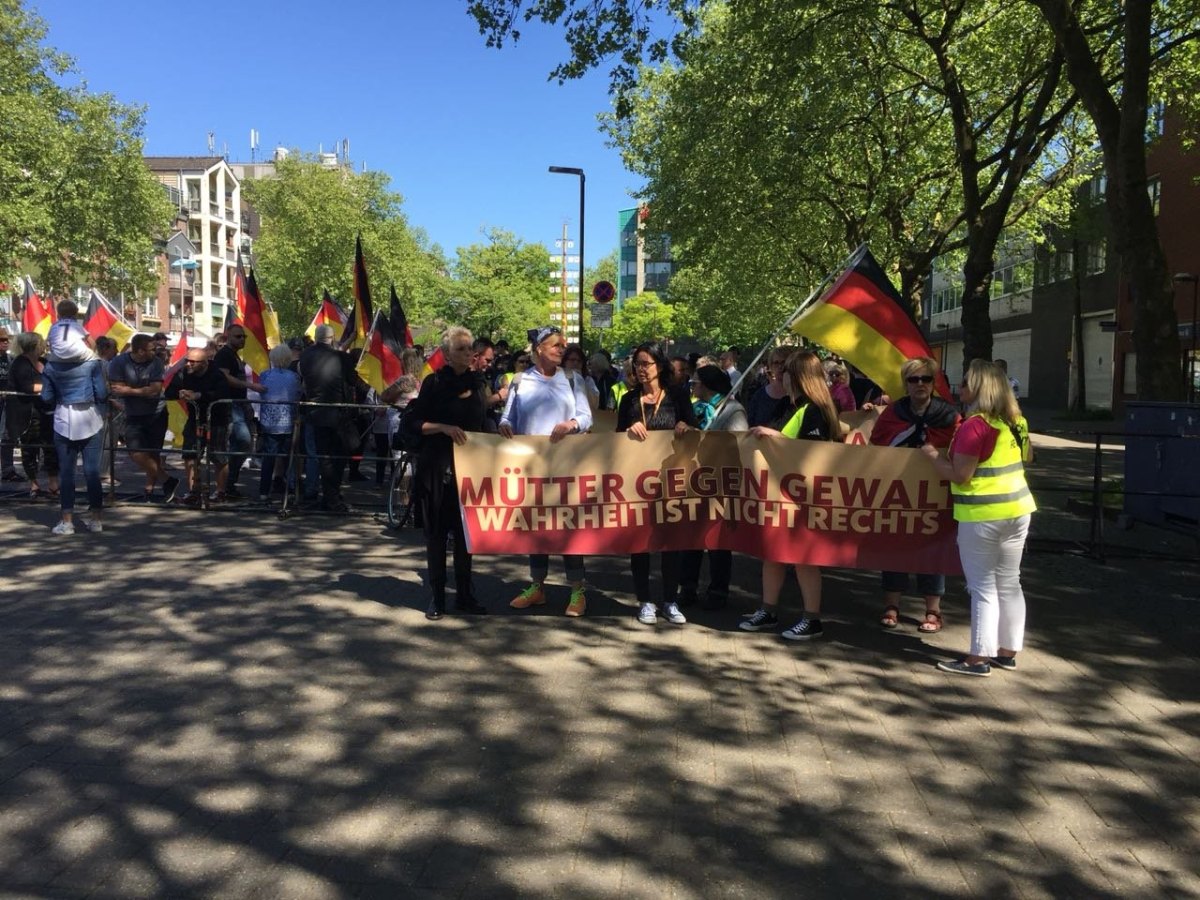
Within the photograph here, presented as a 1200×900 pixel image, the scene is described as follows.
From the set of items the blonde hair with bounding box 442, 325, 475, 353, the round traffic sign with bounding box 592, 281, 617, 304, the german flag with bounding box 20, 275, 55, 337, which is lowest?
the blonde hair with bounding box 442, 325, 475, 353

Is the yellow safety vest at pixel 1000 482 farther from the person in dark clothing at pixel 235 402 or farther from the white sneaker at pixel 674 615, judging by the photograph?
the person in dark clothing at pixel 235 402

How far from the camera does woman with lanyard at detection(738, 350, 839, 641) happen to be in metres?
5.91

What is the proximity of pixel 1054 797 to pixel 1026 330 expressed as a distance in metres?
46.7

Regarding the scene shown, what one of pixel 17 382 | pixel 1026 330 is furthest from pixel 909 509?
pixel 1026 330

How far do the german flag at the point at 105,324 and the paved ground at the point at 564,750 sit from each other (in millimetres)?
6572

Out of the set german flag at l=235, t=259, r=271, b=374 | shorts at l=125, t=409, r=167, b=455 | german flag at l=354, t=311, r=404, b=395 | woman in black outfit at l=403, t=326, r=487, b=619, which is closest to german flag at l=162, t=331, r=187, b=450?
german flag at l=235, t=259, r=271, b=374

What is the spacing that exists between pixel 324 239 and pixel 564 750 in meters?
51.4

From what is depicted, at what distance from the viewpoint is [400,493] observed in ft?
31.2

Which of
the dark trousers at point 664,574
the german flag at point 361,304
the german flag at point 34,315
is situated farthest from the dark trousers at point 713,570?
the german flag at point 34,315

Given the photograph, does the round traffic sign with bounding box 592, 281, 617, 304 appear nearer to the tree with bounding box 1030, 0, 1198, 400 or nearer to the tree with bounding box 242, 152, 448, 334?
the tree with bounding box 1030, 0, 1198, 400

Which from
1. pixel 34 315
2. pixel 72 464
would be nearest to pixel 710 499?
pixel 72 464

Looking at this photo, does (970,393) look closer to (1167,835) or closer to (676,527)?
(676,527)

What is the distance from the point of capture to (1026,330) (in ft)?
151

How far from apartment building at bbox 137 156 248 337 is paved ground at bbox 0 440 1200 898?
228 feet
